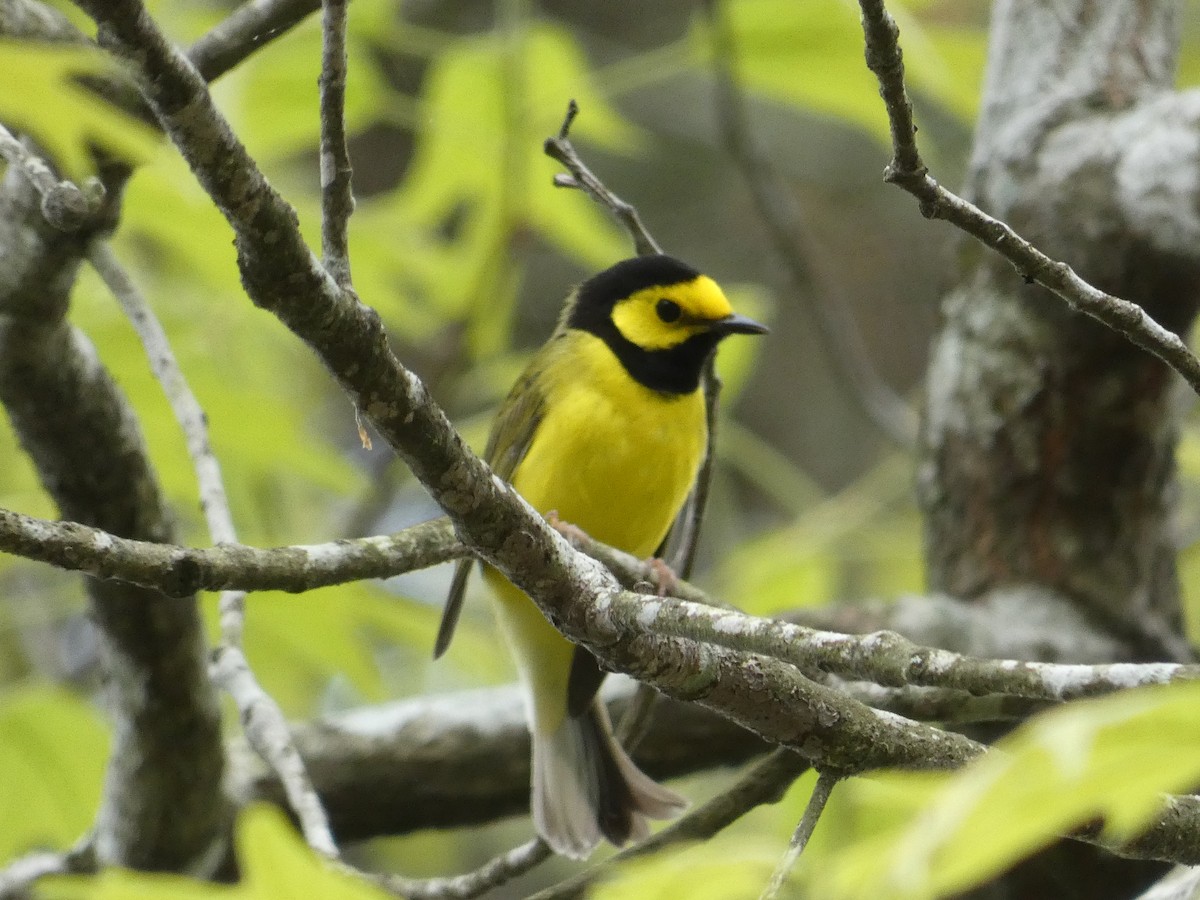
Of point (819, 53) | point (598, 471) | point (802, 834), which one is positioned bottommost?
point (802, 834)

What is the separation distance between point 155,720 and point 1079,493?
7.04 ft

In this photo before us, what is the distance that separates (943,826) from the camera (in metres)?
0.73

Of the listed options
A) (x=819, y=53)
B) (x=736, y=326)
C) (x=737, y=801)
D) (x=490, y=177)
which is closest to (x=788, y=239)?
(x=736, y=326)

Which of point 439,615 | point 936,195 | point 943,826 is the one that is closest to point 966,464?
point 439,615

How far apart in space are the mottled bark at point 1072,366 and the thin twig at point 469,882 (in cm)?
145

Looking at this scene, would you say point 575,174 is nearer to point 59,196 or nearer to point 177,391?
point 177,391

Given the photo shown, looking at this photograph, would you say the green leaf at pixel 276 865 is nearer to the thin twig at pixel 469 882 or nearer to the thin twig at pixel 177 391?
the thin twig at pixel 177 391

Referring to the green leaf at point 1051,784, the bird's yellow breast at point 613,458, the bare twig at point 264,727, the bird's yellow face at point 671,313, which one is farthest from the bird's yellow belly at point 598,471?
the green leaf at point 1051,784

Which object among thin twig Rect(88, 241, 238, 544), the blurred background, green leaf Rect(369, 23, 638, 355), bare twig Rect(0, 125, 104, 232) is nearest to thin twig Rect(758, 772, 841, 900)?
the blurred background

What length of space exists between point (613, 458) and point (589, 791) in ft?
2.64

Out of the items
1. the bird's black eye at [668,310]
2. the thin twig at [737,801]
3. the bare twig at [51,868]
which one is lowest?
the bare twig at [51,868]

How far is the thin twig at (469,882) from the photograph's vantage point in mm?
2445

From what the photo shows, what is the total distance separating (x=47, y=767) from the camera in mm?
3213

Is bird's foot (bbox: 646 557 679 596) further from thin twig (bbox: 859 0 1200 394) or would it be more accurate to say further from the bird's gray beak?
the bird's gray beak
